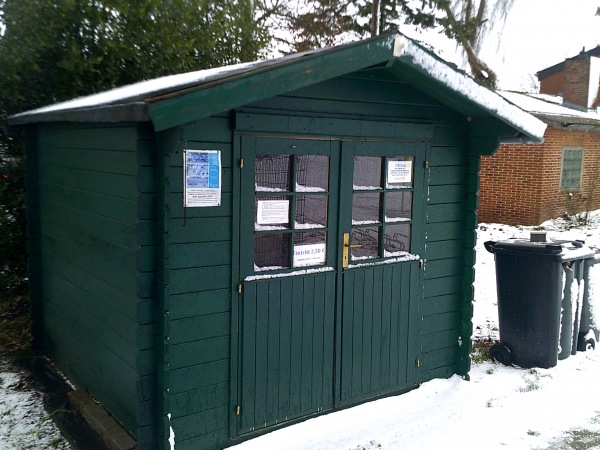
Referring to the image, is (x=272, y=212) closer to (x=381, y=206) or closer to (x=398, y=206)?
(x=381, y=206)

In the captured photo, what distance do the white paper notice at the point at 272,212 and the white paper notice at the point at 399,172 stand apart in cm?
106

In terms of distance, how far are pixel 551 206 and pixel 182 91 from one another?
547 inches

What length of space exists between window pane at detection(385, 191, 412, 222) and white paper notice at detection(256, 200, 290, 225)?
1022mm

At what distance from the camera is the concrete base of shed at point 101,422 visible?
4281 mm

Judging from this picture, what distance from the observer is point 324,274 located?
15.5 ft

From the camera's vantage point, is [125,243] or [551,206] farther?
[551,206]

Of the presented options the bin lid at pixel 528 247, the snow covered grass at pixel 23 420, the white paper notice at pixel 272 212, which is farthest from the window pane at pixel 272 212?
the bin lid at pixel 528 247

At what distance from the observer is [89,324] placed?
4949 millimetres

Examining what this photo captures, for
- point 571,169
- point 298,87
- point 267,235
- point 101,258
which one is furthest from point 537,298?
point 571,169

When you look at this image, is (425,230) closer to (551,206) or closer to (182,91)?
(182,91)

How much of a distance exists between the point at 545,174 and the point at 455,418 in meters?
11.2

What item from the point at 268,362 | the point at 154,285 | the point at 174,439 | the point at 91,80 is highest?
the point at 91,80

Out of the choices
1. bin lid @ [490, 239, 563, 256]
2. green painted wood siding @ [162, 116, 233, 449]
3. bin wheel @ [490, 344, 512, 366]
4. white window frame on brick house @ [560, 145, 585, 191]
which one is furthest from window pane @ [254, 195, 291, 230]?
white window frame on brick house @ [560, 145, 585, 191]

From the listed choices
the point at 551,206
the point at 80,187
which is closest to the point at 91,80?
the point at 80,187
